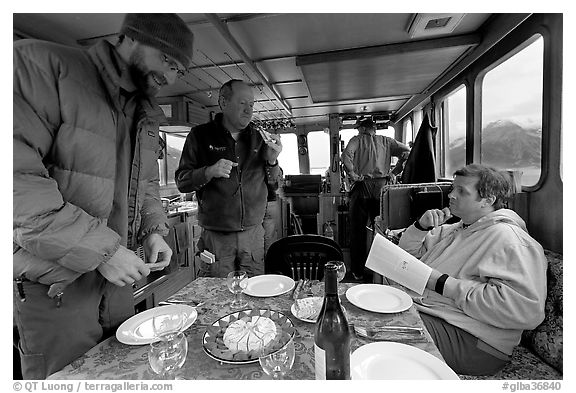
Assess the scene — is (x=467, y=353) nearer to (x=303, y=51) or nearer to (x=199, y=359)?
(x=199, y=359)

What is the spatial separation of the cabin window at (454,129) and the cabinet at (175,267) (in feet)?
5.69

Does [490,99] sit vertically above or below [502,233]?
above

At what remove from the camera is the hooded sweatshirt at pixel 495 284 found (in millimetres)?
755

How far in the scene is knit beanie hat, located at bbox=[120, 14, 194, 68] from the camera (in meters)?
0.61

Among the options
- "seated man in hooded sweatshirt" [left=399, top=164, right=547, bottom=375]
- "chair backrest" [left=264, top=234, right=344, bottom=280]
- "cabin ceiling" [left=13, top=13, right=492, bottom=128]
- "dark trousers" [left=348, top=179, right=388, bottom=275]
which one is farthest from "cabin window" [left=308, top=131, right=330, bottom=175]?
"seated man in hooded sweatshirt" [left=399, top=164, right=547, bottom=375]

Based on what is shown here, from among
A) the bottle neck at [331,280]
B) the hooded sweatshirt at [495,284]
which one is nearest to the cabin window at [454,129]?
the hooded sweatshirt at [495,284]

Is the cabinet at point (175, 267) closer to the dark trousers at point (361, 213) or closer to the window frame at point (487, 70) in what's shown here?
the dark trousers at point (361, 213)
